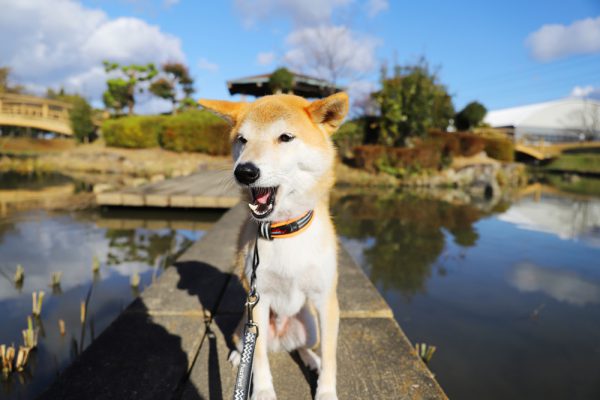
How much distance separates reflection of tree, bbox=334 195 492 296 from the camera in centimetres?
570

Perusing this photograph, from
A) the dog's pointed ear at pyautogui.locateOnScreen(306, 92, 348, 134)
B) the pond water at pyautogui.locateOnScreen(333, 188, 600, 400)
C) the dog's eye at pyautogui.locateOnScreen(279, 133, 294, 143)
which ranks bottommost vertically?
the pond water at pyautogui.locateOnScreen(333, 188, 600, 400)

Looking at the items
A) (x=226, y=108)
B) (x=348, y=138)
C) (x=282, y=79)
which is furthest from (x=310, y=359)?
(x=282, y=79)

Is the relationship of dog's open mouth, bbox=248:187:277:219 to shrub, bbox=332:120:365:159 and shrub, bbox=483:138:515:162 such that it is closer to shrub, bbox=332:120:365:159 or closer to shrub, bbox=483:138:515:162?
shrub, bbox=332:120:365:159

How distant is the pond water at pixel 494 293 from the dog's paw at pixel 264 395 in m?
1.94

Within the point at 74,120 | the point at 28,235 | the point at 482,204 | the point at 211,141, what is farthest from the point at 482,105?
the point at 74,120

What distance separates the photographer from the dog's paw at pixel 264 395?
1883mm

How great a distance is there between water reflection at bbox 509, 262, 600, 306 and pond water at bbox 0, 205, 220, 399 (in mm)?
5765

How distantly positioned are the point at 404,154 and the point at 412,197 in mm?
4732

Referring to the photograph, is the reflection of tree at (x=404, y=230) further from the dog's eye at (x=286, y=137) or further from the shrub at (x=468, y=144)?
the shrub at (x=468, y=144)

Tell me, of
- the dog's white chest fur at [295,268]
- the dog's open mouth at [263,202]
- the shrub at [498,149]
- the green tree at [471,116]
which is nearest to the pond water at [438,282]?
the dog's white chest fur at [295,268]

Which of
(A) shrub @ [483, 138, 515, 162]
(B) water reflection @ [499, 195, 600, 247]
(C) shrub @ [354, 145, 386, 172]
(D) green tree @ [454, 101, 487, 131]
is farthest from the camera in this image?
(D) green tree @ [454, 101, 487, 131]

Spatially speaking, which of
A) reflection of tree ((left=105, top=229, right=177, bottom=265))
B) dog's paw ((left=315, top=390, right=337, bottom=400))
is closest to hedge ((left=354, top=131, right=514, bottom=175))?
reflection of tree ((left=105, top=229, right=177, bottom=265))

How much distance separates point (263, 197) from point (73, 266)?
A: 5177 mm

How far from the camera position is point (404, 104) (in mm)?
19156
